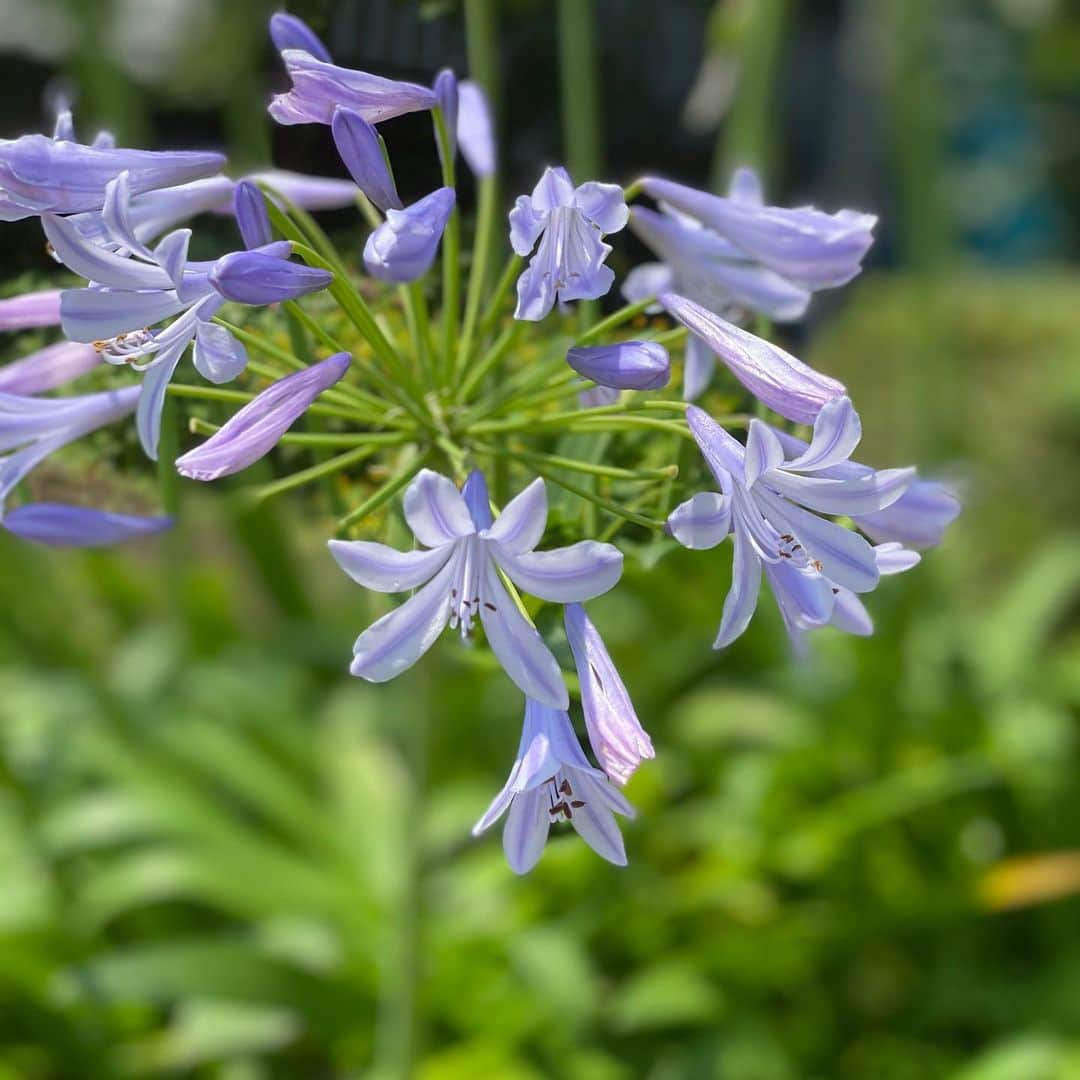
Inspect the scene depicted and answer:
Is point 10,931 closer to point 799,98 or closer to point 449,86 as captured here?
point 449,86

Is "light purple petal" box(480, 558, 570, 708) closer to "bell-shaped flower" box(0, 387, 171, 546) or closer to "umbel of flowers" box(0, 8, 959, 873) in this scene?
"umbel of flowers" box(0, 8, 959, 873)

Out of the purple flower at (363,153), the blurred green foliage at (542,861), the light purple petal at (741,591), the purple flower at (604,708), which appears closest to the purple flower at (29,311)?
the purple flower at (363,153)

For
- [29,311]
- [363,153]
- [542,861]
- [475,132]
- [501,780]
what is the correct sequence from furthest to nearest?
[501,780] < [542,861] < [475,132] < [29,311] < [363,153]

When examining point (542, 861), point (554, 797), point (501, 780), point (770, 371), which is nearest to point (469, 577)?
point (554, 797)

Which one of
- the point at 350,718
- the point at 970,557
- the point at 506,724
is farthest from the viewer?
the point at 970,557

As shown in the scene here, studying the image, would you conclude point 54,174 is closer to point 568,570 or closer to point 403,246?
point 403,246

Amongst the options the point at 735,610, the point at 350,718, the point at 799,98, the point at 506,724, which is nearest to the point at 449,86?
the point at 735,610
